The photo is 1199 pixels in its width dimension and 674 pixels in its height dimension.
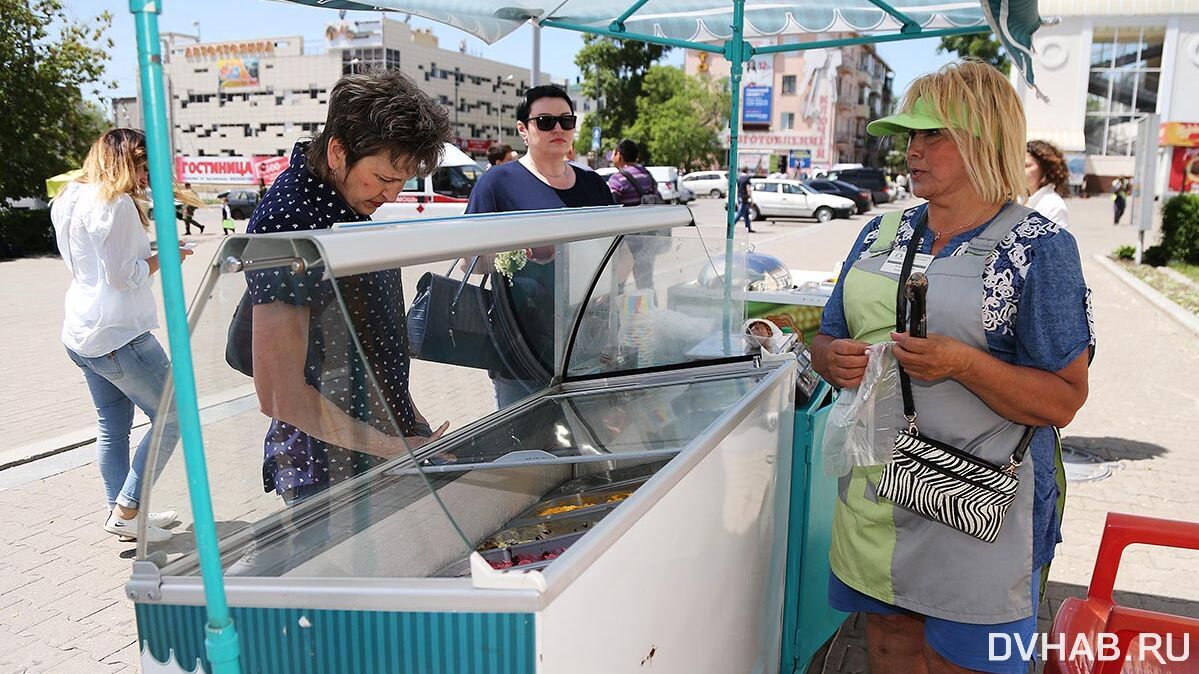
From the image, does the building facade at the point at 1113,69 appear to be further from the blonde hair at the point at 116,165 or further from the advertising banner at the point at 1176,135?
the blonde hair at the point at 116,165

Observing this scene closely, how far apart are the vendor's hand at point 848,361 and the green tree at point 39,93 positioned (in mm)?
19570

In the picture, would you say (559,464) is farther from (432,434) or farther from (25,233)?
(25,233)

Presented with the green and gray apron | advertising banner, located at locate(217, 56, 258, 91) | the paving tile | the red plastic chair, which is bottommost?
the paving tile

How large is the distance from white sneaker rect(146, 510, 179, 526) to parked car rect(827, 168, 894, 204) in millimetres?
37612

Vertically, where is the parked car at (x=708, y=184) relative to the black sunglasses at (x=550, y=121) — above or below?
below

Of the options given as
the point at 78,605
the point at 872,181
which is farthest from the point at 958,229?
the point at 872,181

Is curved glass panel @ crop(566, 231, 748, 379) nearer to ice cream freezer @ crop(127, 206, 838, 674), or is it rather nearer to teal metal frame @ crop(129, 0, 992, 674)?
ice cream freezer @ crop(127, 206, 838, 674)

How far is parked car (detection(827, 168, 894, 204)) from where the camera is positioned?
36.8 metres

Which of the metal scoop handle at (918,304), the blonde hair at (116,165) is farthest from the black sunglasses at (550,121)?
the metal scoop handle at (918,304)

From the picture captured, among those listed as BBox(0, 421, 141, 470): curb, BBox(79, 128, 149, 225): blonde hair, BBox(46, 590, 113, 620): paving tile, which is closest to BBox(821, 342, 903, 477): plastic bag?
BBox(46, 590, 113, 620): paving tile

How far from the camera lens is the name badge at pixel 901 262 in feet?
5.99

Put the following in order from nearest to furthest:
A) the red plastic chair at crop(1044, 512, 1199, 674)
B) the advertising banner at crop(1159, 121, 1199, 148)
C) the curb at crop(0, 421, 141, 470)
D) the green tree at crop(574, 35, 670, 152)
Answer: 1. the red plastic chair at crop(1044, 512, 1199, 674)
2. the curb at crop(0, 421, 141, 470)
3. the advertising banner at crop(1159, 121, 1199, 148)
4. the green tree at crop(574, 35, 670, 152)

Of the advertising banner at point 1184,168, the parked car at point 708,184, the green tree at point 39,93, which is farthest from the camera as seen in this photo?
the parked car at point 708,184

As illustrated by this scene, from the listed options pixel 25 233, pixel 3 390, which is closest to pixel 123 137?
pixel 3 390
